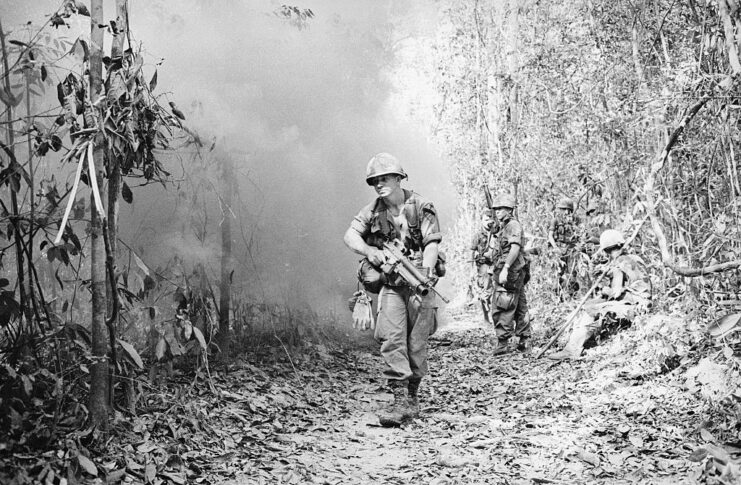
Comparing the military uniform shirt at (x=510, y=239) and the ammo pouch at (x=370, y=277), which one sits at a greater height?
the military uniform shirt at (x=510, y=239)

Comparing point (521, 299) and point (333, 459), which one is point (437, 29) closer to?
point (521, 299)

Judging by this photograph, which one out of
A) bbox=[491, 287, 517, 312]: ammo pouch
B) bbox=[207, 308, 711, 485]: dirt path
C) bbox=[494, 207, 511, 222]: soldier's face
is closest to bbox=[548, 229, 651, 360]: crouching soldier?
bbox=[207, 308, 711, 485]: dirt path

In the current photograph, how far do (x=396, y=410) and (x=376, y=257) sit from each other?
1163 mm

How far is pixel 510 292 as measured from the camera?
8.12 meters

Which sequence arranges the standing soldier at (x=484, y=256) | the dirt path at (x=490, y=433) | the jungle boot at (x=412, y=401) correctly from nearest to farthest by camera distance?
the dirt path at (x=490, y=433)
the jungle boot at (x=412, y=401)
the standing soldier at (x=484, y=256)

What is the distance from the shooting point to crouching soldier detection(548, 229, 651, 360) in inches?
248

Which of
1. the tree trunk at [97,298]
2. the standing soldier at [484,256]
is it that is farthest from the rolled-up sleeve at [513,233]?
the tree trunk at [97,298]

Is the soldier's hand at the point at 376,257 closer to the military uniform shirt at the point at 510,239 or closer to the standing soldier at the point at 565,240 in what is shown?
the military uniform shirt at the point at 510,239

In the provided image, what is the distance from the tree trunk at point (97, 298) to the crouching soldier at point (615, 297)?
491 cm

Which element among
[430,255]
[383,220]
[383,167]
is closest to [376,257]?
[383,220]

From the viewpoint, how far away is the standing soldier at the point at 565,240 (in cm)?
998

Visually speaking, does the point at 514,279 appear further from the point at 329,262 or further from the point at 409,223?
the point at 409,223

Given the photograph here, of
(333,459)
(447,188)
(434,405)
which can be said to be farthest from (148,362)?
(447,188)

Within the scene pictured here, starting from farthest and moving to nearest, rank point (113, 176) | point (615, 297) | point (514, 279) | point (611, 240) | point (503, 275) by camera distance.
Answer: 1. point (514, 279)
2. point (503, 275)
3. point (611, 240)
4. point (615, 297)
5. point (113, 176)
